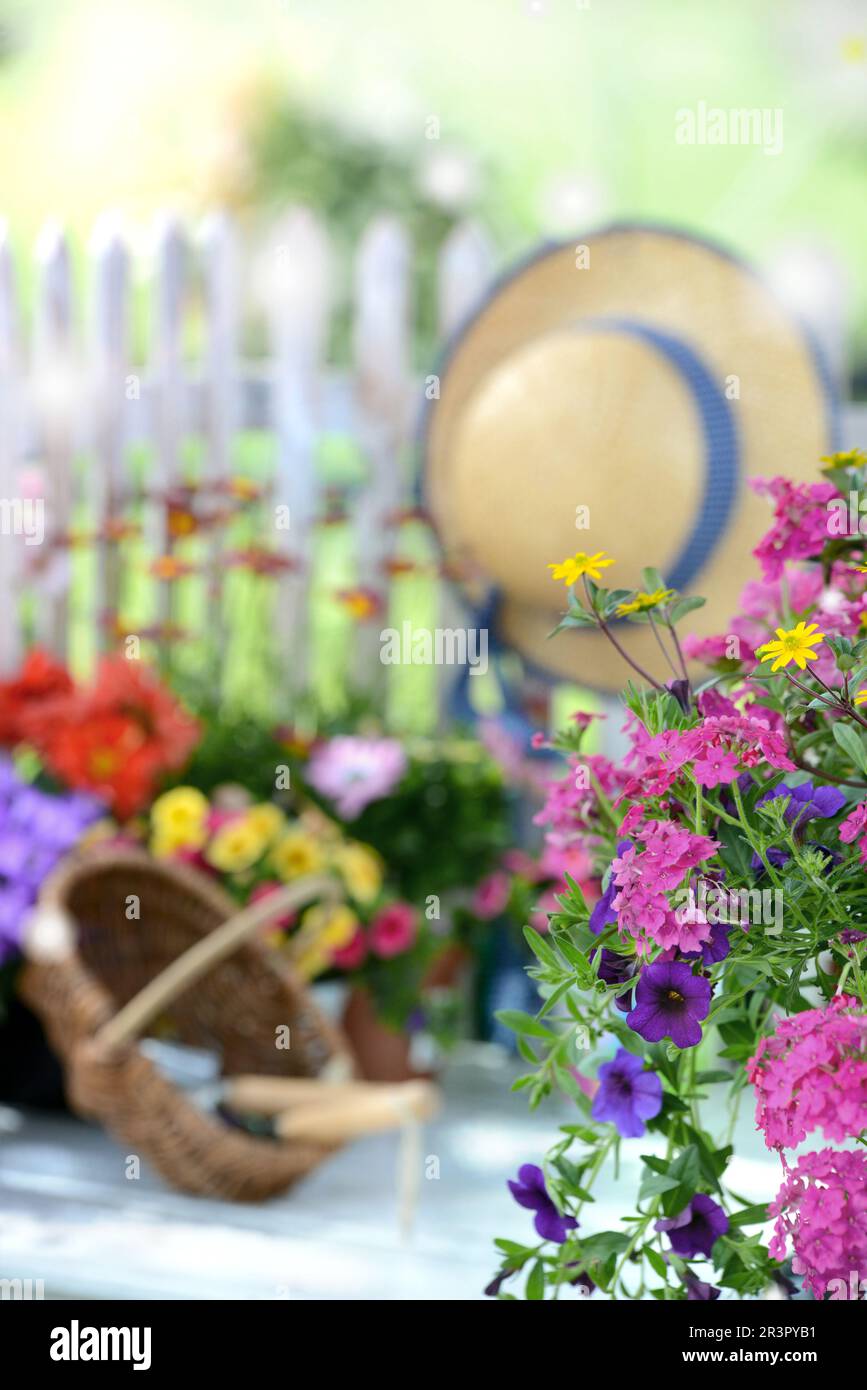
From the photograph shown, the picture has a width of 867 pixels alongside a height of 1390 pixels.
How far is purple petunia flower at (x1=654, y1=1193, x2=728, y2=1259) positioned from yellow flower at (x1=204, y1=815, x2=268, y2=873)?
1.47 m

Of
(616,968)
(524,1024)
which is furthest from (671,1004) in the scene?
(524,1024)

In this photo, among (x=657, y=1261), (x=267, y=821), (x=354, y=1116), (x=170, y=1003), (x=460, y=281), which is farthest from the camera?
(x=460, y=281)

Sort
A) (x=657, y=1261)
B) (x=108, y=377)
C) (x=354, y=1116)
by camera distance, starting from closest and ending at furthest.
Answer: (x=657, y=1261)
(x=354, y=1116)
(x=108, y=377)

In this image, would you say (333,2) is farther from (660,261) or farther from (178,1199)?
(178,1199)

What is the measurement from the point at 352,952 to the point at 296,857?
0.15 m

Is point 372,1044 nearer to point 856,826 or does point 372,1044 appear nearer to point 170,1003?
point 170,1003

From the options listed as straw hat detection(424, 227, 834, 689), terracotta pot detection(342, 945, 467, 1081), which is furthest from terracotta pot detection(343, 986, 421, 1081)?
straw hat detection(424, 227, 834, 689)

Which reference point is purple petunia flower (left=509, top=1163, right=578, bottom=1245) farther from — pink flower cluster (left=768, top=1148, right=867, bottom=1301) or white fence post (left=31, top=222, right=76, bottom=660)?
white fence post (left=31, top=222, right=76, bottom=660)

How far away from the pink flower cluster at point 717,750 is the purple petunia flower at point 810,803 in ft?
0.10

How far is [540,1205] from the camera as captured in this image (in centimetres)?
75

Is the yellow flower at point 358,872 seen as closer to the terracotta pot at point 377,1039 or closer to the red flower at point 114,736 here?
the terracotta pot at point 377,1039

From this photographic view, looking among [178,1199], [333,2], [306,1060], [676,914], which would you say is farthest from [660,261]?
[333,2]

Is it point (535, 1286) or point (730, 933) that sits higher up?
point (730, 933)

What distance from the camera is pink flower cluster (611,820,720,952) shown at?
619 mm
